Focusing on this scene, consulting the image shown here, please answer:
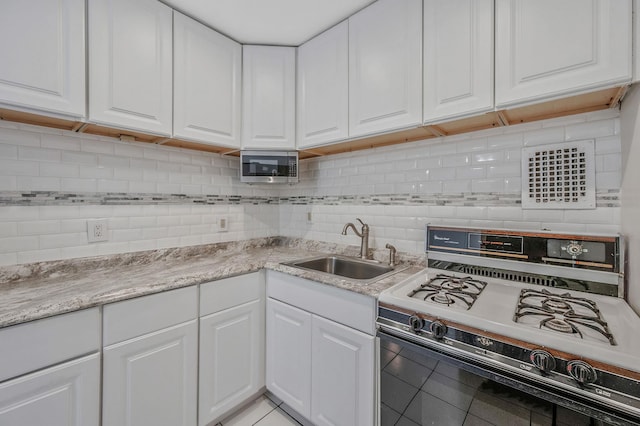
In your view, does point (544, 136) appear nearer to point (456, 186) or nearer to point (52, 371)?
point (456, 186)

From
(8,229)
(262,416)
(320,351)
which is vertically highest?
(8,229)

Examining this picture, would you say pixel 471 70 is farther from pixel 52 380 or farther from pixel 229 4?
pixel 52 380

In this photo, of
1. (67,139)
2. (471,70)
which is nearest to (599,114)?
(471,70)

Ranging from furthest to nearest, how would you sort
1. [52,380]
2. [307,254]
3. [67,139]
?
1. [307,254]
2. [67,139]
3. [52,380]

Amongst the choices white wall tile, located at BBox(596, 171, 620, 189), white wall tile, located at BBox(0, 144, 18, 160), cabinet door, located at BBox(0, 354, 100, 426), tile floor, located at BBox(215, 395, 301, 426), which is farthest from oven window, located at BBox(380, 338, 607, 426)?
white wall tile, located at BBox(0, 144, 18, 160)

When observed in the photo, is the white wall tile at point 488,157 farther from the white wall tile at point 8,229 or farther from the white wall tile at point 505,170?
the white wall tile at point 8,229

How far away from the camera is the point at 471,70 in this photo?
4.00 feet

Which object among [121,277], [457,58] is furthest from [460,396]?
[121,277]

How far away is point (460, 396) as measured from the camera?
922 millimetres

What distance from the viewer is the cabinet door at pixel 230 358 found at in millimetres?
1469

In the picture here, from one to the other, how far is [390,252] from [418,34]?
46.6 inches

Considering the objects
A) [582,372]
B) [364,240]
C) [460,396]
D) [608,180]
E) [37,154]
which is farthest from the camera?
[364,240]

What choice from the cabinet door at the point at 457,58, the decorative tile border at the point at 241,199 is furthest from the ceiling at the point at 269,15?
the decorative tile border at the point at 241,199

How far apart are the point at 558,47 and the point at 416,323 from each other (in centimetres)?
115
